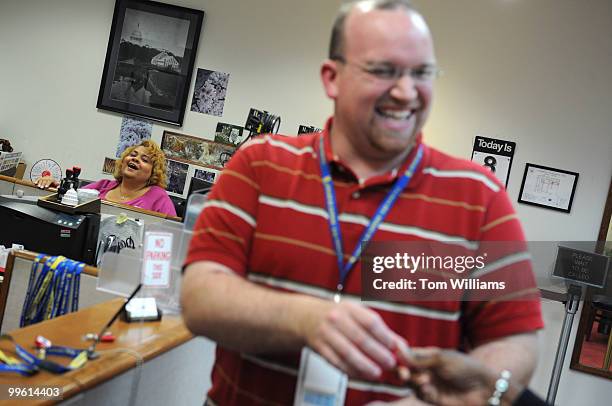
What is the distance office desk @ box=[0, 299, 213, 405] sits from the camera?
1578 millimetres

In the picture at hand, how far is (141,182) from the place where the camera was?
5.07m

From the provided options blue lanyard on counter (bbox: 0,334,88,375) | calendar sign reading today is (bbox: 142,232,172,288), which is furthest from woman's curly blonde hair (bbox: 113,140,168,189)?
blue lanyard on counter (bbox: 0,334,88,375)

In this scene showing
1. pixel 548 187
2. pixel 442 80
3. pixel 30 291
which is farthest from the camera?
pixel 442 80

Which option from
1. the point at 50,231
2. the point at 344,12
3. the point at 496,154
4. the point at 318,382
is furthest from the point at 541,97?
the point at 318,382

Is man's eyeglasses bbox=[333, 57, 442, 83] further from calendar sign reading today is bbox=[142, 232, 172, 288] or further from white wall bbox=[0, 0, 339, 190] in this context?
white wall bbox=[0, 0, 339, 190]

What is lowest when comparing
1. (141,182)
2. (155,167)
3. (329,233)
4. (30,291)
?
(30,291)

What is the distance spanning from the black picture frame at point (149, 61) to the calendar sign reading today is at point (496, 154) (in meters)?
2.47

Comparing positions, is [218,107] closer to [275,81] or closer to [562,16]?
[275,81]

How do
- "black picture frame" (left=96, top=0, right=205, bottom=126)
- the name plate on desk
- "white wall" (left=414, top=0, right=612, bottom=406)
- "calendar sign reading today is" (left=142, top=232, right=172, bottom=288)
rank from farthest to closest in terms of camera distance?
"black picture frame" (left=96, top=0, right=205, bottom=126), "white wall" (left=414, top=0, right=612, bottom=406), the name plate on desk, "calendar sign reading today is" (left=142, top=232, right=172, bottom=288)

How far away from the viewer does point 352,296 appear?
3.51 feet

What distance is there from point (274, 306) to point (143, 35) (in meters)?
5.45

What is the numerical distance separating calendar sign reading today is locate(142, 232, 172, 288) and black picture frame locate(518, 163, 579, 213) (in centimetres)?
399

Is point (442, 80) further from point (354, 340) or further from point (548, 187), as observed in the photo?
point (354, 340)

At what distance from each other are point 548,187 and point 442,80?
1.18 m
